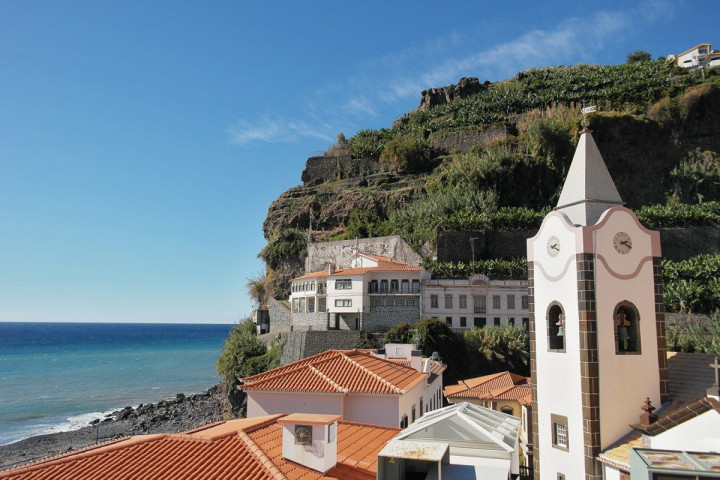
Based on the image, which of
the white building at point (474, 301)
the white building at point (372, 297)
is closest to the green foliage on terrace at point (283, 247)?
the white building at point (372, 297)

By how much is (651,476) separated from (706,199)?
47.3 metres

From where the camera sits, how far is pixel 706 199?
46.7 metres

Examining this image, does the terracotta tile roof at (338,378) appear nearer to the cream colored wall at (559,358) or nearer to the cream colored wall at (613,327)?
the cream colored wall at (559,358)

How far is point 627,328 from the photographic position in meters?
12.2

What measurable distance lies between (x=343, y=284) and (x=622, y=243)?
27.2 metres

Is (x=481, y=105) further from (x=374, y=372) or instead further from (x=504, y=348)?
(x=374, y=372)

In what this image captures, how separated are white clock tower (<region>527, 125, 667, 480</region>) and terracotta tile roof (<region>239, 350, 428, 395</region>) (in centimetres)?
639

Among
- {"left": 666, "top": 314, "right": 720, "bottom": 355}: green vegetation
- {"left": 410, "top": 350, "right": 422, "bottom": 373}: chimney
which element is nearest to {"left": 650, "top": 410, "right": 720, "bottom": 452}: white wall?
{"left": 410, "top": 350, "right": 422, "bottom": 373}: chimney

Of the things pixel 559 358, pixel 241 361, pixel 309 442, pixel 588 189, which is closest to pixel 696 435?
pixel 559 358

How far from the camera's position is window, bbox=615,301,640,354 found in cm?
1191

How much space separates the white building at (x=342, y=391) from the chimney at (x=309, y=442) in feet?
22.3

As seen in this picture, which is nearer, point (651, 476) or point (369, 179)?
point (651, 476)

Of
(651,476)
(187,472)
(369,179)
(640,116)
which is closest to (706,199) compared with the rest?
(640,116)

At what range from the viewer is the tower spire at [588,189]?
1252cm
